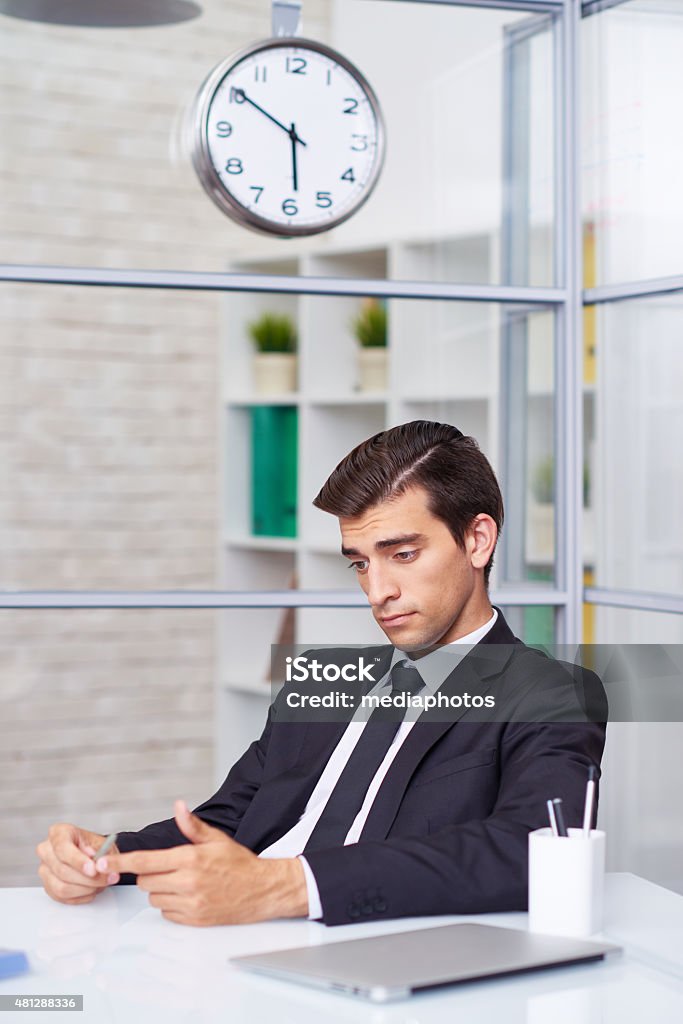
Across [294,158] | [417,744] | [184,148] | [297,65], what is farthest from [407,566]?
[184,148]

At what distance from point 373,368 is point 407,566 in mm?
2362

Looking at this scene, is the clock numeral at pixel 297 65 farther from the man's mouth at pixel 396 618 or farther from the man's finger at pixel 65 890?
the man's finger at pixel 65 890

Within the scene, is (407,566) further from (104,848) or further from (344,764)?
(104,848)

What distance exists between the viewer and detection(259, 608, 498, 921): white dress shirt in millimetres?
1493

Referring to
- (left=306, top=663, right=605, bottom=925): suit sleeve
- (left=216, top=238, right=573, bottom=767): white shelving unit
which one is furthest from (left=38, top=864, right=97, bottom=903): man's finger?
(left=216, top=238, right=573, bottom=767): white shelving unit

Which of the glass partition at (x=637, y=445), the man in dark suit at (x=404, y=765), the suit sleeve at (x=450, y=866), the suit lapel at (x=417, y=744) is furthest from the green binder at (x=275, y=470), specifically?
the suit sleeve at (x=450, y=866)

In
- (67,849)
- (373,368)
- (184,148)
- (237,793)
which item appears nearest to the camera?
(67,849)

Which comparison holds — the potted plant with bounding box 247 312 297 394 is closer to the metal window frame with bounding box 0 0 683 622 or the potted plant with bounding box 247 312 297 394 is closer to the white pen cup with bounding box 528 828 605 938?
the metal window frame with bounding box 0 0 683 622

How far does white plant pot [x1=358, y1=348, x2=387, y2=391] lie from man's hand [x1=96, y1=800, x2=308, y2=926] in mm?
2805

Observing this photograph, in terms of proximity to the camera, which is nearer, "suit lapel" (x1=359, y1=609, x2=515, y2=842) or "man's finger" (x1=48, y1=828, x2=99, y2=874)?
"man's finger" (x1=48, y1=828, x2=99, y2=874)

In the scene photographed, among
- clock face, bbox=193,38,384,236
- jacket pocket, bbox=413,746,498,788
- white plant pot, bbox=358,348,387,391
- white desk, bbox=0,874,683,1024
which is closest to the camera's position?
white desk, bbox=0,874,683,1024

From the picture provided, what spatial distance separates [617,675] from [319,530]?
1.46 metres

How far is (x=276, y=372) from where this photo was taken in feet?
13.3

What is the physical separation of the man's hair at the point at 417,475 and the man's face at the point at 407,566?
1 centimetres
